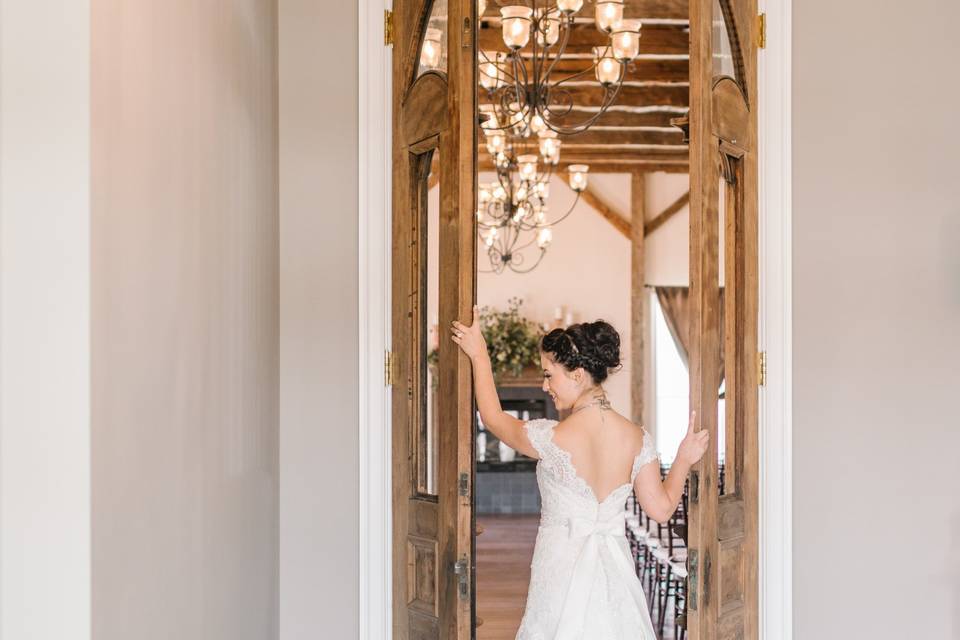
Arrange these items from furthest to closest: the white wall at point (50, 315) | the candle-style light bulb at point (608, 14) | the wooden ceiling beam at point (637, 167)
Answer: the wooden ceiling beam at point (637, 167)
the candle-style light bulb at point (608, 14)
the white wall at point (50, 315)

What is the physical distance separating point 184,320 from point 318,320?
1217 mm

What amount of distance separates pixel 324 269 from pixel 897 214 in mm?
2011

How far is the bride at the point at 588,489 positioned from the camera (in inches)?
120

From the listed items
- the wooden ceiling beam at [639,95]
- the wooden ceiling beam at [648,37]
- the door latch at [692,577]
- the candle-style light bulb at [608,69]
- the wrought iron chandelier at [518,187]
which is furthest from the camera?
the wooden ceiling beam at [639,95]

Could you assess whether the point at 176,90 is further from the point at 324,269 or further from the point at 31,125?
the point at 324,269

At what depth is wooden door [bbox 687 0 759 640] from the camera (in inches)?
112

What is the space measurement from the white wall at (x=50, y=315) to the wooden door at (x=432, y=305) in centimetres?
150

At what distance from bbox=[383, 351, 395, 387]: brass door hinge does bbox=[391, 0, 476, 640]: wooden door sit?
0.03 m

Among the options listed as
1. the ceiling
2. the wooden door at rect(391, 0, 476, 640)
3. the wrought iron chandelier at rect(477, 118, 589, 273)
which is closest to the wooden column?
the ceiling

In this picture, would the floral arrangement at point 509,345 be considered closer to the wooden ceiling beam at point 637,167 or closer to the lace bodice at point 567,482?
the wooden ceiling beam at point 637,167

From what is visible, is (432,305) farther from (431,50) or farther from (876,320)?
(876,320)

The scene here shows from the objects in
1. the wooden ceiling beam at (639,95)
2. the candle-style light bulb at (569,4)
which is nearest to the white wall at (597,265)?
the wooden ceiling beam at (639,95)

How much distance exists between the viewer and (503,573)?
7723 millimetres

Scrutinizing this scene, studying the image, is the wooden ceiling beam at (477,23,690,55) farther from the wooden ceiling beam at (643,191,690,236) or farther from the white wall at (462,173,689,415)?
the white wall at (462,173,689,415)
